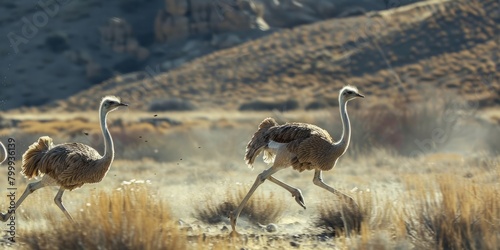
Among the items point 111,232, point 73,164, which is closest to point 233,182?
point 73,164

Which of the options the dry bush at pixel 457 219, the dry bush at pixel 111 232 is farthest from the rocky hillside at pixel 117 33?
the dry bush at pixel 111 232

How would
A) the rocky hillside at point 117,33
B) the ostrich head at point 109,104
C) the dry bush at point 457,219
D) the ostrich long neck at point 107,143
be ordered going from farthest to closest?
the rocky hillside at point 117,33, the ostrich head at point 109,104, the ostrich long neck at point 107,143, the dry bush at point 457,219

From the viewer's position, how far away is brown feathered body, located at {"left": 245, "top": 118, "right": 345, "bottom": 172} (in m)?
11.1

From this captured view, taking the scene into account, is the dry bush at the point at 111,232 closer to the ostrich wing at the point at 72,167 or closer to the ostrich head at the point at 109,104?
the ostrich wing at the point at 72,167

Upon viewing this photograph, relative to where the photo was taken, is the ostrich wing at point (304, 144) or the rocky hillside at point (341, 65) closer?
the ostrich wing at point (304, 144)

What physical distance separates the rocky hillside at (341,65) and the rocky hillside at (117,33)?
1.54 metres

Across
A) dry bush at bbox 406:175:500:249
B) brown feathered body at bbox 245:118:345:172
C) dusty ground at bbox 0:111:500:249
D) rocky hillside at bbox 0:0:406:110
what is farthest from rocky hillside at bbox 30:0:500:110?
dry bush at bbox 406:175:500:249

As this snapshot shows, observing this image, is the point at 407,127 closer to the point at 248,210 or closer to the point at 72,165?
the point at 248,210

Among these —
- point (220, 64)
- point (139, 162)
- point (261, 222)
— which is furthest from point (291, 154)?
point (220, 64)

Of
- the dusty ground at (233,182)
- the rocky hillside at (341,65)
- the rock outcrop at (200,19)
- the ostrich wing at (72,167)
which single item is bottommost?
the dusty ground at (233,182)

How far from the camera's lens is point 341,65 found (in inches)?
2324

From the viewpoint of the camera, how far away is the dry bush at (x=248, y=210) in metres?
12.2

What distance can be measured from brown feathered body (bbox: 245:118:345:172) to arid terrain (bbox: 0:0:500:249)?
0.51m

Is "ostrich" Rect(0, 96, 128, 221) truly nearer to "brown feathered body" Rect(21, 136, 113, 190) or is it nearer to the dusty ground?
"brown feathered body" Rect(21, 136, 113, 190)
